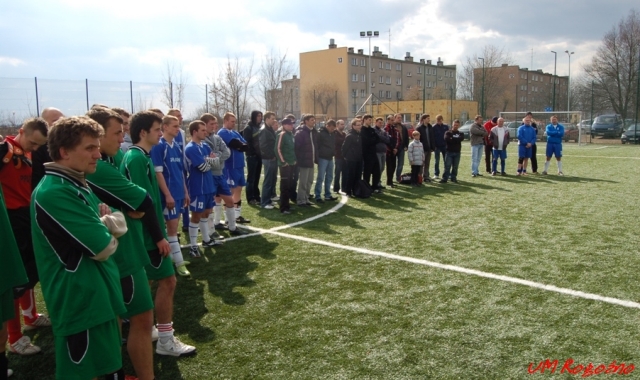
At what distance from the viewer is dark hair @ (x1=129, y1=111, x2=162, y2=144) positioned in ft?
12.3

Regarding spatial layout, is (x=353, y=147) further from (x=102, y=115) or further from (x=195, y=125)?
(x=102, y=115)

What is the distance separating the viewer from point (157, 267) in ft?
11.3

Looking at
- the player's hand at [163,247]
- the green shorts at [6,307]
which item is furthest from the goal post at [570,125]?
the green shorts at [6,307]

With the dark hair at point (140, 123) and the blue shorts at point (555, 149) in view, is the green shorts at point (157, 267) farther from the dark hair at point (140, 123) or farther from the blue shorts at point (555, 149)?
the blue shorts at point (555, 149)

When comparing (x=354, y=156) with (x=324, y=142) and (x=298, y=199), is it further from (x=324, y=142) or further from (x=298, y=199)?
(x=298, y=199)

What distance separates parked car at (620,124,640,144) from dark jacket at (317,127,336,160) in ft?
80.9

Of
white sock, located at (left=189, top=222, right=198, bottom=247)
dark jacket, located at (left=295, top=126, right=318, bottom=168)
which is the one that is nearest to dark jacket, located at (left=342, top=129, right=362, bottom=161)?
dark jacket, located at (left=295, top=126, right=318, bottom=168)

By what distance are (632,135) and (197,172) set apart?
29491 mm

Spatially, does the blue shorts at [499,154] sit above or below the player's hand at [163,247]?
above

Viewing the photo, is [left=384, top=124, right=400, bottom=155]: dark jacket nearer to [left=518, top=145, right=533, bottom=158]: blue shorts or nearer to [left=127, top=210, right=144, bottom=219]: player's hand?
[left=518, top=145, right=533, bottom=158]: blue shorts

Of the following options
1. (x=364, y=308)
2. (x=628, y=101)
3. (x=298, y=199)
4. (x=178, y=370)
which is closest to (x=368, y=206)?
(x=298, y=199)

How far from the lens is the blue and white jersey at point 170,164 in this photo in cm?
532

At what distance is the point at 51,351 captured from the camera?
A: 396 cm

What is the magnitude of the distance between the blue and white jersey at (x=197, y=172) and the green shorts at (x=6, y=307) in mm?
3455
